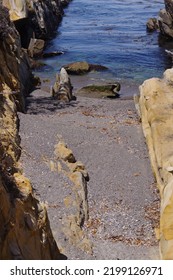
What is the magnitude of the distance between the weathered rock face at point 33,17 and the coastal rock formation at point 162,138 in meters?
17.9

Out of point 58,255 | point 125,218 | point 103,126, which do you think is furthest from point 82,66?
point 58,255

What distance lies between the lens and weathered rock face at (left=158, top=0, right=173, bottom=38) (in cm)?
4202

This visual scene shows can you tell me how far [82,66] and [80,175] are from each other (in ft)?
63.2

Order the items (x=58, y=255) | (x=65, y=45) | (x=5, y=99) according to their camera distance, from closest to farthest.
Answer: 1. (x=58, y=255)
2. (x=5, y=99)
3. (x=65, y=45)

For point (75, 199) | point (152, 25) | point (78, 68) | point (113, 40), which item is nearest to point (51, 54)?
point (78, 68)

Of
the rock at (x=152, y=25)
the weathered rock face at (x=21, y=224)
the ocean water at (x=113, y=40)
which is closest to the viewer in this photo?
the weathered rock face at (x=21, y=224)

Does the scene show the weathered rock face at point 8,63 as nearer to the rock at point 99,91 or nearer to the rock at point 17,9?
the rock at point 99,91

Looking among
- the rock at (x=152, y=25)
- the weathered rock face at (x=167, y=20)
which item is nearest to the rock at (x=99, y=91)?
the weathered rock face at (x=167, y=20)

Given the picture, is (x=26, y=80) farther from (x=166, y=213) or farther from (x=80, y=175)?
(x=166, y=213)

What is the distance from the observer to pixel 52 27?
4681cm

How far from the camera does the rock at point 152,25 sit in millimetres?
46562

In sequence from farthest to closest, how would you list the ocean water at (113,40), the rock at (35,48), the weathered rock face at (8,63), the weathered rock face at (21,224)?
the rock at (35,48), the ocean water at (113,40), the weathered rock face at (8,63), the weathered rock face at (21,224)

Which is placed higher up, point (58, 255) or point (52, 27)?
point (58, 255)

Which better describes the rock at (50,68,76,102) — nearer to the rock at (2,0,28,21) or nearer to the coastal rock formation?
the coastal rock formation
